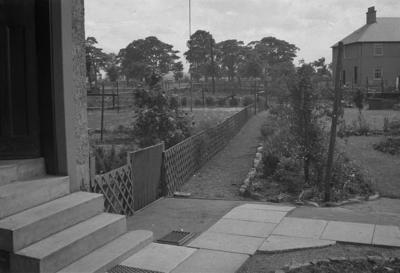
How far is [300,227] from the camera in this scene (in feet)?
21.7

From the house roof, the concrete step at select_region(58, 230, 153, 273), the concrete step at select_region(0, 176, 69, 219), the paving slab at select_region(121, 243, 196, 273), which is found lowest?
the paving slab at select_region(121, 243, 196, 273)

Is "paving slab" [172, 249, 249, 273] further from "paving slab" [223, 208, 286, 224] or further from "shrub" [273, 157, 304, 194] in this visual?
"shrub" [273, 157, 304, 194]

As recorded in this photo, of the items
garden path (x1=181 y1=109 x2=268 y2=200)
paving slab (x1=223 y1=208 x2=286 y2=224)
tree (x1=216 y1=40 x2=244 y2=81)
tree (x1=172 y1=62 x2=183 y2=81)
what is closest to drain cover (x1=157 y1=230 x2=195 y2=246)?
paving slab (x1=223 y1=208 x2=286 y2=224)

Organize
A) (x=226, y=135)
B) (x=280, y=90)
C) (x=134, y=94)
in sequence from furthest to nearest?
(x=226, y=135) < (x=134, y=94) < (x=280, y=90)

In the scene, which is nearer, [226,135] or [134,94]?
[134,94]

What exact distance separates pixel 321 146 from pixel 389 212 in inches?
86.1

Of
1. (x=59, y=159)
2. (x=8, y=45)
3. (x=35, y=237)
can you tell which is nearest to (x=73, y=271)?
(x=35, y=237)

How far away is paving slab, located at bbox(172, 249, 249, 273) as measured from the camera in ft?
16.5

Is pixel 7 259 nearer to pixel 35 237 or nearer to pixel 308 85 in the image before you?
pixel 35 237

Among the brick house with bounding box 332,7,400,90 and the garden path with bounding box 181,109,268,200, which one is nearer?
the garden path with bounding box 181,109,268,200

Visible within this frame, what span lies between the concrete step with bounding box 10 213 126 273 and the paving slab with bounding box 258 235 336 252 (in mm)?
1726

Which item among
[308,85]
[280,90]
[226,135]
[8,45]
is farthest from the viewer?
[226,135]

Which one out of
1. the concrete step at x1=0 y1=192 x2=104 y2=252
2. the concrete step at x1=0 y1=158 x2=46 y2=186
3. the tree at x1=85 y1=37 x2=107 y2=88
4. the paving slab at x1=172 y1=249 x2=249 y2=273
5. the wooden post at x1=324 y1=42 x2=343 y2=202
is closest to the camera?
the concrete step at x1=0 y1=192 x2=104 y2=252

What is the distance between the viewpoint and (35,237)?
4.82 meters
